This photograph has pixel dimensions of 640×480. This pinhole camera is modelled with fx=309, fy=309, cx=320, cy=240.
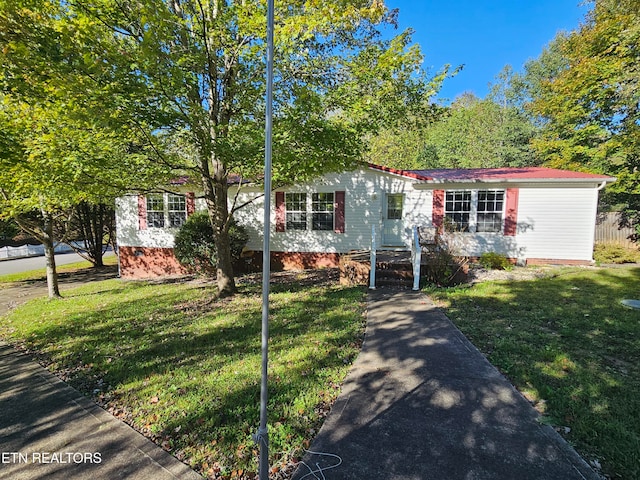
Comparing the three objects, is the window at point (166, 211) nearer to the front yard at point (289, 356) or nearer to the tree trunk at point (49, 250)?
the tree trunk at point (49, 250)

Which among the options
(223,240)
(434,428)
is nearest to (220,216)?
(223,240)

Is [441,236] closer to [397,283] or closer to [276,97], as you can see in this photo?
[397,283]

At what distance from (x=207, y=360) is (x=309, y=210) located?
7.94 m

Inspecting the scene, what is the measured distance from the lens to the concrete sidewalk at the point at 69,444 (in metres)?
2.33

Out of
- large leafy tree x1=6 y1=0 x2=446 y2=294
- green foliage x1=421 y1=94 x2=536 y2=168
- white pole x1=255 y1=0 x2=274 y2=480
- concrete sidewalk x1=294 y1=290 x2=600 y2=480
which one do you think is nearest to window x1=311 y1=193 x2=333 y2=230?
large leafy tree x1=6 y1=0 x2=446 y2=294

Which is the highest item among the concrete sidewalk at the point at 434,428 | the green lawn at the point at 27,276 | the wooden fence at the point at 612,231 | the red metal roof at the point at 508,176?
the red metal roof at the point at 508,176

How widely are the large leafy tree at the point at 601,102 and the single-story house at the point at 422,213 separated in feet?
20.6

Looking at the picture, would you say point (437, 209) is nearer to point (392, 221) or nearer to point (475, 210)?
point (475, 210)

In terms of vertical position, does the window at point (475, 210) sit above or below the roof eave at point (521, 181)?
below

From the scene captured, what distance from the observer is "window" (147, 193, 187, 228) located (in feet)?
41.7

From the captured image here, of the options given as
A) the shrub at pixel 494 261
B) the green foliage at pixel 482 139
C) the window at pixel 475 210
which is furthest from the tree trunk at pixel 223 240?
the green foliage at pixel 482 139

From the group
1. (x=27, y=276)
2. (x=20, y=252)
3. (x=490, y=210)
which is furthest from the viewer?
(x=20, y=252)

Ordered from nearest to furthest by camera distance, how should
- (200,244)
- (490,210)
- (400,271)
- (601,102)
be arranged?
(400,271) → (490,210) → (200,244) → (601,102)

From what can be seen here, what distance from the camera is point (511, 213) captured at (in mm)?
10492
